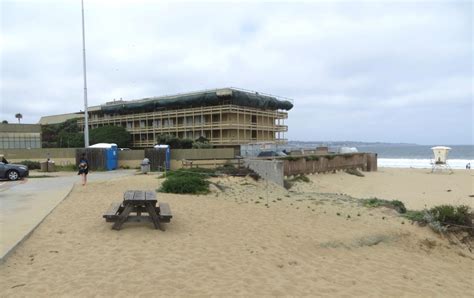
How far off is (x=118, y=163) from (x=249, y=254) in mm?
25464

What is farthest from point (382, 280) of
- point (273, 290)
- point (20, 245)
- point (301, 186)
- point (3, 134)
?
point (3, 134)

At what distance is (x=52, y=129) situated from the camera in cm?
8606

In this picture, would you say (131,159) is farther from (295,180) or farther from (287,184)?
(287,184)

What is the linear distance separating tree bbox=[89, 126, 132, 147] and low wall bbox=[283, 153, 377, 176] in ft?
141

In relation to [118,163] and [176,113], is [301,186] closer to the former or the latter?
[118,163]

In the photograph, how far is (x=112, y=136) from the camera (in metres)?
68.1

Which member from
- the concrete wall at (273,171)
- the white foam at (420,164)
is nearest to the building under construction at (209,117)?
the white foam at (420,164)

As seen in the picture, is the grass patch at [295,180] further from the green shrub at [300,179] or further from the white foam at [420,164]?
the white foam at [420,164]

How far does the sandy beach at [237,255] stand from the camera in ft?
19.1

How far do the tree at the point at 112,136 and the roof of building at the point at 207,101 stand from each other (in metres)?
5.73

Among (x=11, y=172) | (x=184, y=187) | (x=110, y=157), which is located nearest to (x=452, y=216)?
(x=184, y=187)

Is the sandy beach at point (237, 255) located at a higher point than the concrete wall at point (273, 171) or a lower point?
lower

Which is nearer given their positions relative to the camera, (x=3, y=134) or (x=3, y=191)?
(x=3, y=191)

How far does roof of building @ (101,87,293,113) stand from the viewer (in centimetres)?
6038
